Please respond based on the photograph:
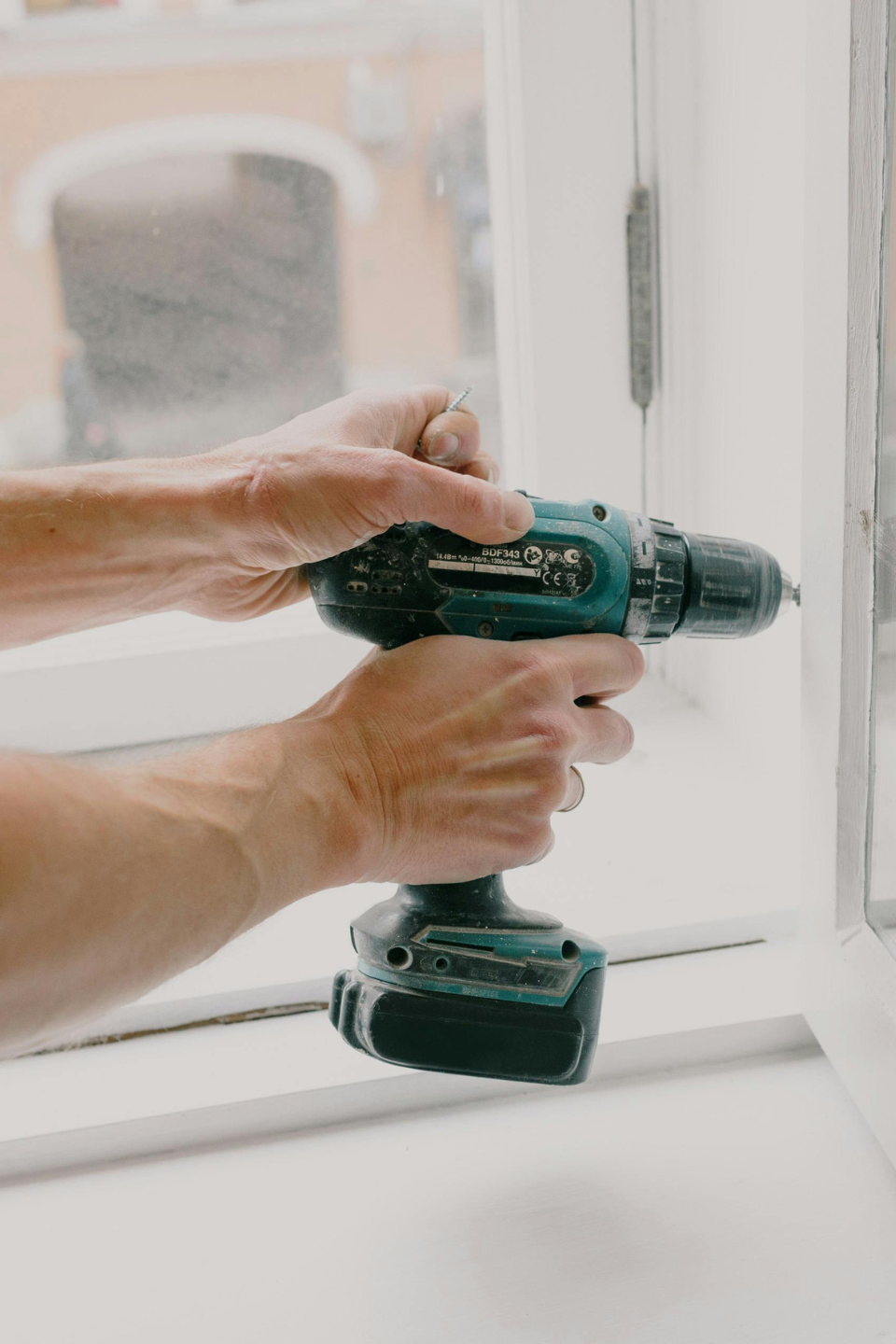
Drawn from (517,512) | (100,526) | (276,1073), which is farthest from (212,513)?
(276,1073)

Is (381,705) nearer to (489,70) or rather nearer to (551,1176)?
(551,1176)

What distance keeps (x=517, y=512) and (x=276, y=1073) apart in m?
0.46

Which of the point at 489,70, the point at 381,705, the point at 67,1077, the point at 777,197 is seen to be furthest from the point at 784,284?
the point at 67,1077

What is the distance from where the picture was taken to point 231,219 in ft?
3.50

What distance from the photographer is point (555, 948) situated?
713mm

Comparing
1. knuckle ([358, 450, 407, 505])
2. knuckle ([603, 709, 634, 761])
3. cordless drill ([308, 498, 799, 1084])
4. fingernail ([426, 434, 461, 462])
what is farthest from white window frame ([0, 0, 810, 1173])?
knuckle ([358, 450, 407, 505])

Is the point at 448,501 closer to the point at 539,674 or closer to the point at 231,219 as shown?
the point at 539,674

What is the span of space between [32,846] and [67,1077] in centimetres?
44

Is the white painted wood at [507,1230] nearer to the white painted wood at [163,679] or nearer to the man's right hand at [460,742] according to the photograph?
the man's right hand at [460,742]

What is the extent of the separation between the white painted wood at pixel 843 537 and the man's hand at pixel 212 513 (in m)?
0.20

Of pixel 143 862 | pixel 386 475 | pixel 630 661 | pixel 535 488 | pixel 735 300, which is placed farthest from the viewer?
pixel 535 488

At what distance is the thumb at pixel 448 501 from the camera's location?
0.64 m

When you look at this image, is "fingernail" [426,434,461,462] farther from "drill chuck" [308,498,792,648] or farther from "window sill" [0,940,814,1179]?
"window sill" [0,940,814,1179]

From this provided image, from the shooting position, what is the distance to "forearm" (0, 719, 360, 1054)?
474 millimetres
